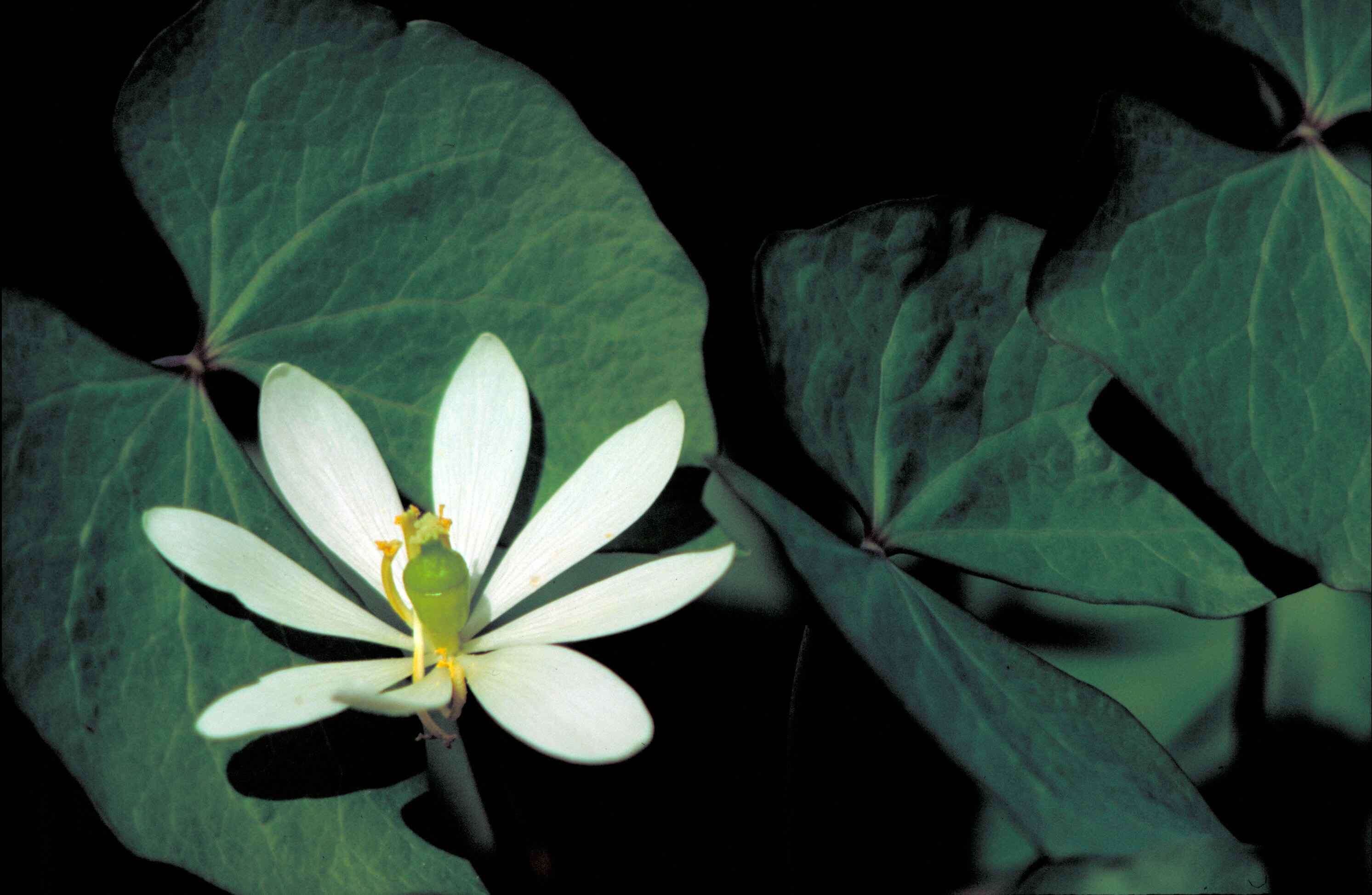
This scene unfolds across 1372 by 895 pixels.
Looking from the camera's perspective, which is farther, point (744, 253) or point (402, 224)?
point (744, 253)

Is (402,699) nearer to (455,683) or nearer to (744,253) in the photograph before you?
(455,683)

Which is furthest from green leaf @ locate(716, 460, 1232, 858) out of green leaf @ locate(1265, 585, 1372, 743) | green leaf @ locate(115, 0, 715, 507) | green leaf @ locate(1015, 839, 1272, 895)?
green leaf @ locate(1265, 585, 1372, 743)

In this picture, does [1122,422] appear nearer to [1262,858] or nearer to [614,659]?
[1262,858]

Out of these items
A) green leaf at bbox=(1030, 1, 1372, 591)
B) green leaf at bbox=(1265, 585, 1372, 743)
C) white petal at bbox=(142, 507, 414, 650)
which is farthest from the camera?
green leaf at bbox=(1265, 585, 1372, 743)

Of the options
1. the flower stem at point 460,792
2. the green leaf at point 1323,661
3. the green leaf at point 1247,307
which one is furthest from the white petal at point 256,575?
the green leaf at point 1323,661

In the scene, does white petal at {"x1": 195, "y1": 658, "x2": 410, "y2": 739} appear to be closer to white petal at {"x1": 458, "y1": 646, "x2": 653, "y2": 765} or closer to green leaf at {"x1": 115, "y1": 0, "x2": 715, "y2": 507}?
white petal at {"x1": 458, "y1": 646, "x2": 653, "y2": 765}

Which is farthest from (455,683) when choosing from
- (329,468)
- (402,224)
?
(402,224)

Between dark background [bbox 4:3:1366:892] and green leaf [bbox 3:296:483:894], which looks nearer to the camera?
green leaf [bbox 3:296:483:894]
